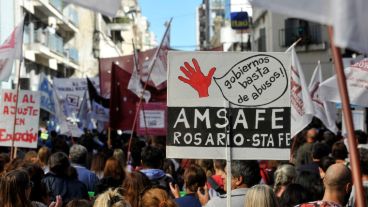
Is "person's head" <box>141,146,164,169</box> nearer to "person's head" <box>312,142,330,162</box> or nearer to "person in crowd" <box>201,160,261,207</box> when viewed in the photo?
"person in crowd" <box>201,160,261,207</box>

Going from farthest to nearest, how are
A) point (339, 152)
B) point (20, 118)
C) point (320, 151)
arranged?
point (20, 118) → point (320, 151) → point (339, 152)

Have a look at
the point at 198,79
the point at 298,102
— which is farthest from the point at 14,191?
the point at 298,102

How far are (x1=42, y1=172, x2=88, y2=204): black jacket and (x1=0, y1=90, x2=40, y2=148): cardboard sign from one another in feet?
10.6

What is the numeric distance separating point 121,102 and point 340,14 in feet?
33.9

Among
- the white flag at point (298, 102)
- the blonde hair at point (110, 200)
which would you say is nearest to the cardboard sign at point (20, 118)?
the white flag at point (298, 102)

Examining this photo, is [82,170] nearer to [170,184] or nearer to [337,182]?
[170,184]

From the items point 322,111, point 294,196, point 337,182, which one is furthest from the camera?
point 322,111

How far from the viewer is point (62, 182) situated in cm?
616

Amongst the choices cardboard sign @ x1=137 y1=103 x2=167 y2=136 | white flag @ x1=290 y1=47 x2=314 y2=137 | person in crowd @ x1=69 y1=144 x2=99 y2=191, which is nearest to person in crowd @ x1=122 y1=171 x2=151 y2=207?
person in crowd @ x1=69 y1=144 x2=99 y2=191

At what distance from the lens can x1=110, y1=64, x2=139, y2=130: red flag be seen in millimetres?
12039

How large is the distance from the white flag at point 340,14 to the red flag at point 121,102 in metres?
9.74

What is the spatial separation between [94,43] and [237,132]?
55.6m

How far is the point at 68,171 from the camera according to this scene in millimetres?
6266

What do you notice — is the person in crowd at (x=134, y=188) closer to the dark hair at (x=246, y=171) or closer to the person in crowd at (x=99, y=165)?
the dark hair at (x=246, y=171)
